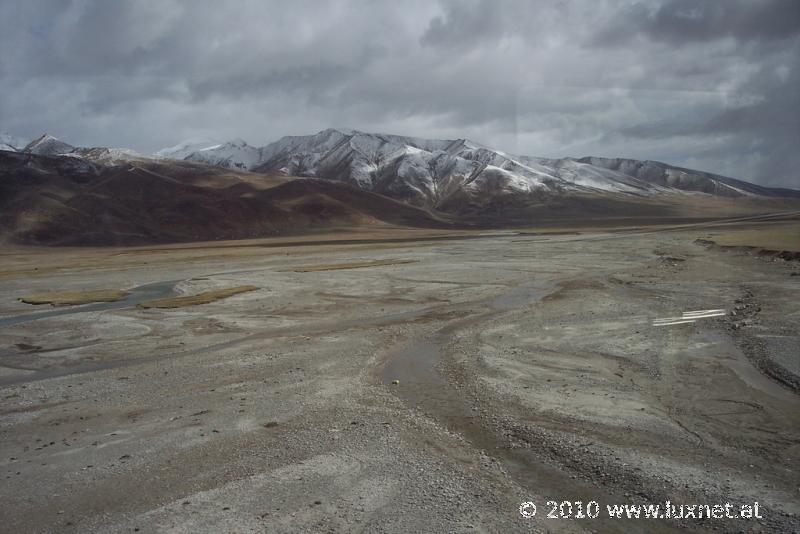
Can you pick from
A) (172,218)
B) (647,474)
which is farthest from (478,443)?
(172,218)

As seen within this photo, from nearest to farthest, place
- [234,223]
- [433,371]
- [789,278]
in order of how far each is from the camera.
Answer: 1. [433,371]
2. [789,278]
3. [234,223]

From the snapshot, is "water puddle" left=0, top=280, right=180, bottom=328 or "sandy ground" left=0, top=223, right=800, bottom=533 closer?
"sandy ground" left=0, top=223, right=800, bottom=533

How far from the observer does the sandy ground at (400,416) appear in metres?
9.13

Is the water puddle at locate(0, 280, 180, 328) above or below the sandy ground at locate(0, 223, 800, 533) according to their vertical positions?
below

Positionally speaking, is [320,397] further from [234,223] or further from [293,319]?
[234,223]

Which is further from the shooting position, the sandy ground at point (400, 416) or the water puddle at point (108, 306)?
the water puddle at point (108, 306)

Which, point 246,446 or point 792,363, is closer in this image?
point 246,446

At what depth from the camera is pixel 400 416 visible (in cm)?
1338

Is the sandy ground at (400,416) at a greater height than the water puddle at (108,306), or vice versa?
the sandy ground at (400,416)

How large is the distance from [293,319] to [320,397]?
13.1 metres

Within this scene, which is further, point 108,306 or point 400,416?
point 108,306

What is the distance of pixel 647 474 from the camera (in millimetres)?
9805

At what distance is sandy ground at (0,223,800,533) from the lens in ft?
30.0

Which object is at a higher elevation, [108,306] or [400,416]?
[400,416]
